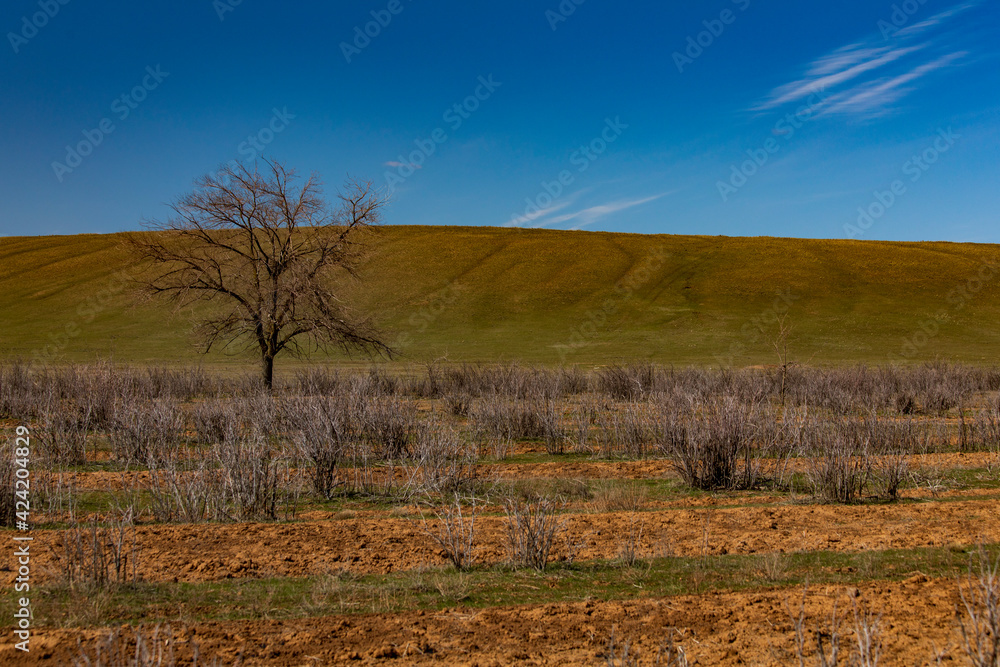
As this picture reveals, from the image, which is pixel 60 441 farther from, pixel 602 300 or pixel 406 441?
pixel 602 300

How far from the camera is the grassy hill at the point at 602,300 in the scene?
40.9 metres

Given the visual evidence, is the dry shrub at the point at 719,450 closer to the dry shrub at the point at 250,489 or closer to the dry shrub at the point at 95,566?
the dry shrub at the point at 250,489

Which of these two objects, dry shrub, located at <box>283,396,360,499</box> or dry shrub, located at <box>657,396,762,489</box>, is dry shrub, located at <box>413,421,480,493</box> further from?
dry shrub, located at <box>657,396,762,489</box>

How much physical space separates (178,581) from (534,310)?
4549 cm

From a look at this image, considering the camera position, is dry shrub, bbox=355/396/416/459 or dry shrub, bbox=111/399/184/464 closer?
dry shrub, bbox=111/399/184/464

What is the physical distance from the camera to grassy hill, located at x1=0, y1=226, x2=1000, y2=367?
134ft

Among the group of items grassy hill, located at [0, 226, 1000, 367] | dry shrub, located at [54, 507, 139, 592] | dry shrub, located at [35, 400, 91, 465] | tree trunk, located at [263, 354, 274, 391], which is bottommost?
dry shrub, located at [54, 507, 139, 592]

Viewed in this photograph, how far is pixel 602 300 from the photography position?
173 ft

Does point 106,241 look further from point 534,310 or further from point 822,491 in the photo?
point 822,491

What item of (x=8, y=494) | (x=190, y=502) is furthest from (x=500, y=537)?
(x=8, y=494)

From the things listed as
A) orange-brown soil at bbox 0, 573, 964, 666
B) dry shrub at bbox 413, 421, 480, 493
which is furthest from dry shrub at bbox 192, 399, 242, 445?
orange-brown soil at bbox 0, 573, 964, 666

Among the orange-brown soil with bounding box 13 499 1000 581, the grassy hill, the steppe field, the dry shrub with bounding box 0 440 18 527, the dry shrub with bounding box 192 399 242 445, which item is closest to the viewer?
the steppe field

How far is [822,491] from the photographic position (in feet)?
28.9

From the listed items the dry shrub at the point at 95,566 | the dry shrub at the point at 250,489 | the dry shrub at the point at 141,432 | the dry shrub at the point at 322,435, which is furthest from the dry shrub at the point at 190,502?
the dry shrub at the point at 141,432
